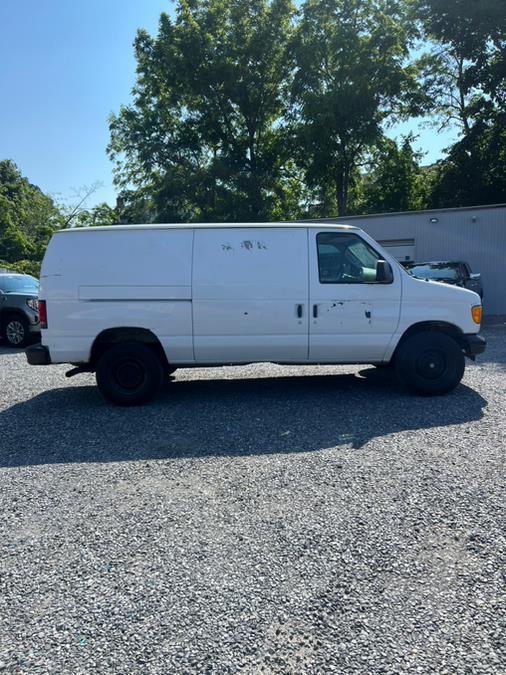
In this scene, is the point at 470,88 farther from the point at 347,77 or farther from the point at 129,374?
the point at 129,374

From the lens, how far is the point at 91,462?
180 inches

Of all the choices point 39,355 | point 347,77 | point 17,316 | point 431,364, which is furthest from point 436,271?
point 347,77

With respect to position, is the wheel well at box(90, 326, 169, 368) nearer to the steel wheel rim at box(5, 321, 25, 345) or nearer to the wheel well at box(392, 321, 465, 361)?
the wheel well at box(392, 321, 465, 361)

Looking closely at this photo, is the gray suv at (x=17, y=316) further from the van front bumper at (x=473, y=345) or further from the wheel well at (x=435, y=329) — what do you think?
the van front bumper at (x=473, y=345)

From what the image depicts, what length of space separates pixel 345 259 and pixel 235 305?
1.52m

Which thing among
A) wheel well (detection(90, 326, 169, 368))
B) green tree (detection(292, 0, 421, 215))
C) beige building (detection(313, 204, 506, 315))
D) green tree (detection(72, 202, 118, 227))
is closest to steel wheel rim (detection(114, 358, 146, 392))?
wheel well (detection(90, 326, 169, 368))

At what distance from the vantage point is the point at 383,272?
6.19m

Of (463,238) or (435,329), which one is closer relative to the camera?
(435,329)

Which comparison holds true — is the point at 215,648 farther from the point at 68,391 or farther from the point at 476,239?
the point at 476,239

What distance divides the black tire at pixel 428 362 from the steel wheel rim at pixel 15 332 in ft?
30.0

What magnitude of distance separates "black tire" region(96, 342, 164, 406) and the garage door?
14132 millimetres

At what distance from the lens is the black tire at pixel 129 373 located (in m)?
6.21

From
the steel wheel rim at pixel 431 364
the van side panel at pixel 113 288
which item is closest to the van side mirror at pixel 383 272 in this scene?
the steel wheel rim at pixel 431 364

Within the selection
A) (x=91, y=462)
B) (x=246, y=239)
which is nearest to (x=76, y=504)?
(x=91, y=462)
